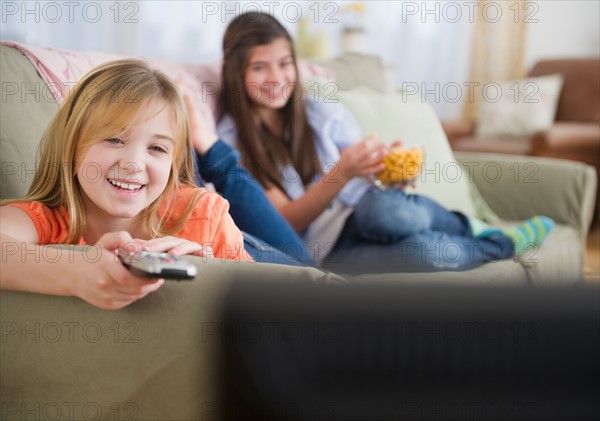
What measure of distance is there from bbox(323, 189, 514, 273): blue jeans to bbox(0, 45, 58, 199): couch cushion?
64 cm

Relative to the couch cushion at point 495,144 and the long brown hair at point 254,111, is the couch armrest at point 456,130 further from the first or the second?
the long brown hair at point 254,111

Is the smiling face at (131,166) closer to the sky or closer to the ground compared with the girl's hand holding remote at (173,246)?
closer to the sky

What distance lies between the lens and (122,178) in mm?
899

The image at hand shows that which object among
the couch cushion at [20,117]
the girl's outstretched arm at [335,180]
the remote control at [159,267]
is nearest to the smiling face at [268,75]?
the girl's outstretched arm at [335,180]

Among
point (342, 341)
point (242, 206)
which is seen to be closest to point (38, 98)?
point (242, 206)

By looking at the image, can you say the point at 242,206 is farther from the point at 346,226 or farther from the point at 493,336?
the point at 493,336

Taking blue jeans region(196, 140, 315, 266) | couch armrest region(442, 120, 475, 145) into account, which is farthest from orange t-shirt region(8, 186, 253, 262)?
couch armrest region(442, 120, 475, 145)

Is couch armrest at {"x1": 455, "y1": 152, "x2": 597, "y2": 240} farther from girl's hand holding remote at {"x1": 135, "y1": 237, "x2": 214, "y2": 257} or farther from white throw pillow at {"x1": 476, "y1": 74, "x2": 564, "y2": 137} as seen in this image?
white throw pillow at {"x1": 476, "y1": 74, "x2": 564, "y2": 137}

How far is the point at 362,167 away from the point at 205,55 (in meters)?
2.88

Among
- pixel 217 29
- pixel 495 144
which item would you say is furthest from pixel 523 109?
pixel 217 29

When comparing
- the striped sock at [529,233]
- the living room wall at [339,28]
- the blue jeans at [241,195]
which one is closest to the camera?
the blue jeans at [241,195]

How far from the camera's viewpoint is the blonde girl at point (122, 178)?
0.90 m

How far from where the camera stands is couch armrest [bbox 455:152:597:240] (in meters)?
2.10

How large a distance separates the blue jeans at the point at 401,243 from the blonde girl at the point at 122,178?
0.63 metres
